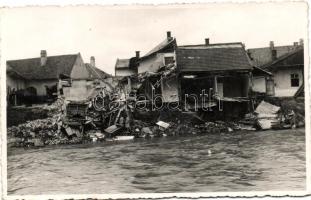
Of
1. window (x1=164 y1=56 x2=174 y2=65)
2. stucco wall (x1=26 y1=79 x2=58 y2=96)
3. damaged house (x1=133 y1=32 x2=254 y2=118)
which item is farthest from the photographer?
window (x1=164 y1=56 x2=174 y2=65)

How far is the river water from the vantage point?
12.0 m

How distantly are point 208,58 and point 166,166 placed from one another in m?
8.55

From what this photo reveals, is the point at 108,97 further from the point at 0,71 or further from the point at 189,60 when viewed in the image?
the point at 0,71

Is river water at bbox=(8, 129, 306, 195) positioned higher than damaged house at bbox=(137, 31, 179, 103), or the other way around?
damaged house at bbox=(137, 31, 179, 103)

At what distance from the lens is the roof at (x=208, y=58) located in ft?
69.2

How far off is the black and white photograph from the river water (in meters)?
0.04

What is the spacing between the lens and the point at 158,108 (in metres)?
20.5

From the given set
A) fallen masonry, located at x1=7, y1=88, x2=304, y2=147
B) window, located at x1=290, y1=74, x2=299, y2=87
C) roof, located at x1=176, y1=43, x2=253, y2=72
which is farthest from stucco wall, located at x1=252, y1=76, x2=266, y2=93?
window, located at x1=290, y1=74, x2=299, y2=87

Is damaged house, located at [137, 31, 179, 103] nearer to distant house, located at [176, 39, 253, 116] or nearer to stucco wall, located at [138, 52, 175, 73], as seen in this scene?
stucco wall, located at [138, 52, 175, 73]

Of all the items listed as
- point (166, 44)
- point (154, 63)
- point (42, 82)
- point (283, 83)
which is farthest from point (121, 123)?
point (283, 83)

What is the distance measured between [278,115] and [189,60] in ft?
14.6

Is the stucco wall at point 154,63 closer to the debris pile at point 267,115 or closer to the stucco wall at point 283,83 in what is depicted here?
the debris pile at point 267,115

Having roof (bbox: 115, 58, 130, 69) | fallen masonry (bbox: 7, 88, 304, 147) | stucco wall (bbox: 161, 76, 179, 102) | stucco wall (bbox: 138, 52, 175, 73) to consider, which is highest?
stucco wall (bbox: 138, 52, 175, 73)

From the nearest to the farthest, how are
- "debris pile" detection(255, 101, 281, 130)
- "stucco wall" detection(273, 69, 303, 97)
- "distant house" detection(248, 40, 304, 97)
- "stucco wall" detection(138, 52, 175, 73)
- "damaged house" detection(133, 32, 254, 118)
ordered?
"debris pile" detection(255, 101, 281, 130), "stucco wall" detection(273, 69, 303, 97), "distant house" detection(248, 40, 304, 97), "damaged house" detection(133, 32, 254, 118), "stucco wall" detection(138, 52, 175, 73)
